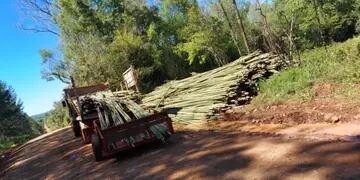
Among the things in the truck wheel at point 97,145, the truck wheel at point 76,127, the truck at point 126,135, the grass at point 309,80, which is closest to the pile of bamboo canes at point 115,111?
the truck at point 126,135

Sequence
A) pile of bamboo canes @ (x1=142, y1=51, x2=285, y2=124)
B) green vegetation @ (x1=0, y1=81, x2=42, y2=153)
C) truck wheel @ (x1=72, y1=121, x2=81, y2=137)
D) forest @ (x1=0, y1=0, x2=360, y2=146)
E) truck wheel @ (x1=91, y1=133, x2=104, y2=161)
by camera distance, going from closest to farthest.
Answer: truck wheel @ (x1=91, y1=133, x2=104, y2=161) → pile of bamboo canes @ (x1=142, y1=51, x2=285, y2=124) → truck wheel @ (x1=72, y1=121, x2=81, y2=137) → forest @ (x1=0, y1=0, x2=360, y2=146) → green vegetation @ (x1=0, y1=81, x2=42, y2=153)

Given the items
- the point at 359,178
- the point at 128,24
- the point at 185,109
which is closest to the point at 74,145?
the point at 185,109

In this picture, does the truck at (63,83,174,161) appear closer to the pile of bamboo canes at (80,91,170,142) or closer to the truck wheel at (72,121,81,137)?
the pile of bamboo canes at (80,91,170,142)

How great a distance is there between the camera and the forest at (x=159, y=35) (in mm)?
21766

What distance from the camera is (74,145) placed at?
45.7ft

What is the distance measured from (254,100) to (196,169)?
198 inches

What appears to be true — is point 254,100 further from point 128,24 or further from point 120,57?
point 128,24

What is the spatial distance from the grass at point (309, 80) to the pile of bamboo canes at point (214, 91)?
55cm

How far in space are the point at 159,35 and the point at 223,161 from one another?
78.0 ft

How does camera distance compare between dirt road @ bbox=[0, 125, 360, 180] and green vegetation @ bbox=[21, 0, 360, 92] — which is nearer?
dirt road @ bbox=[0, 125, 360, 180]

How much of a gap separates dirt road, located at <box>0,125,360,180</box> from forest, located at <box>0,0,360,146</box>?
845 centimetres

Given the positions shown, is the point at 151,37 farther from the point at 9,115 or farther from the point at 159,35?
the point at 9,115

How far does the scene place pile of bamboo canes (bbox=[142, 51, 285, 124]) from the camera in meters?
11.3

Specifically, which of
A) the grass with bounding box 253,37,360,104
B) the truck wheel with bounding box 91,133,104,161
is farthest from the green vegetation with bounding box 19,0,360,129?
the truck wheel with bounding box 91,133,104,161
